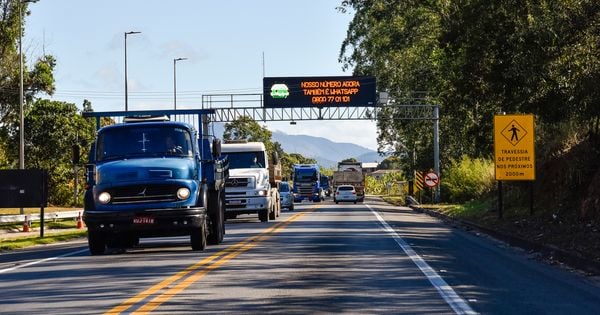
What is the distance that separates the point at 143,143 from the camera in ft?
66.9

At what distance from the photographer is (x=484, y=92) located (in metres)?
33.2

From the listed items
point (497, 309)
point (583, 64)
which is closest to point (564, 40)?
point (583, 64)

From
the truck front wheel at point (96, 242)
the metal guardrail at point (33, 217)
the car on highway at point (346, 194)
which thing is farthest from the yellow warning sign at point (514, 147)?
the car on highway at point (346, 194)

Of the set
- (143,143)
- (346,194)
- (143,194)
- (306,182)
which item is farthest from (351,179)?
(143,194)

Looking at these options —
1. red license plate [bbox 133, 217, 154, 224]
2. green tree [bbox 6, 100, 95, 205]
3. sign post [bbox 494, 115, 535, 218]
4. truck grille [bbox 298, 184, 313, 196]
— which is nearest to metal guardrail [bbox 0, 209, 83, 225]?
red license plate [bbox 133, 217, 154, 224]

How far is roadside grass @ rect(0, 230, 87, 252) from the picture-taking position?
25759 millimetres

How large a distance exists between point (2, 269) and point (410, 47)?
3926 centimetres

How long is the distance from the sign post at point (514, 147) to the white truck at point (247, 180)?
31.1 ft

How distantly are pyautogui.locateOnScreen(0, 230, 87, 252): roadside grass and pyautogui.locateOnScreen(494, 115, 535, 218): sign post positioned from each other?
1433 cm

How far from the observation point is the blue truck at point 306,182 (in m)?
83.1

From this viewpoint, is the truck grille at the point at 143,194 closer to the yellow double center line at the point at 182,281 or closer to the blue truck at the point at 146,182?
the blue truck at the point at 146,182

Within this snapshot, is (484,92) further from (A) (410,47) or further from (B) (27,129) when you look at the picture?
(B) (27,129)

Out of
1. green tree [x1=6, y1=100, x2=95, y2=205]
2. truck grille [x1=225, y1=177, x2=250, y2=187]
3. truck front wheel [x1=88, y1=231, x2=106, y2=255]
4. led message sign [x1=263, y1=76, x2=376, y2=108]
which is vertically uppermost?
led message sign [x1=263, y1=76, x2=376, y2=108]

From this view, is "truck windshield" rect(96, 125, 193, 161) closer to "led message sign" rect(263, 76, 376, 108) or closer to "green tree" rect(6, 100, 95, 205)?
"led message sign" rect(263, 76, 376, 108)
